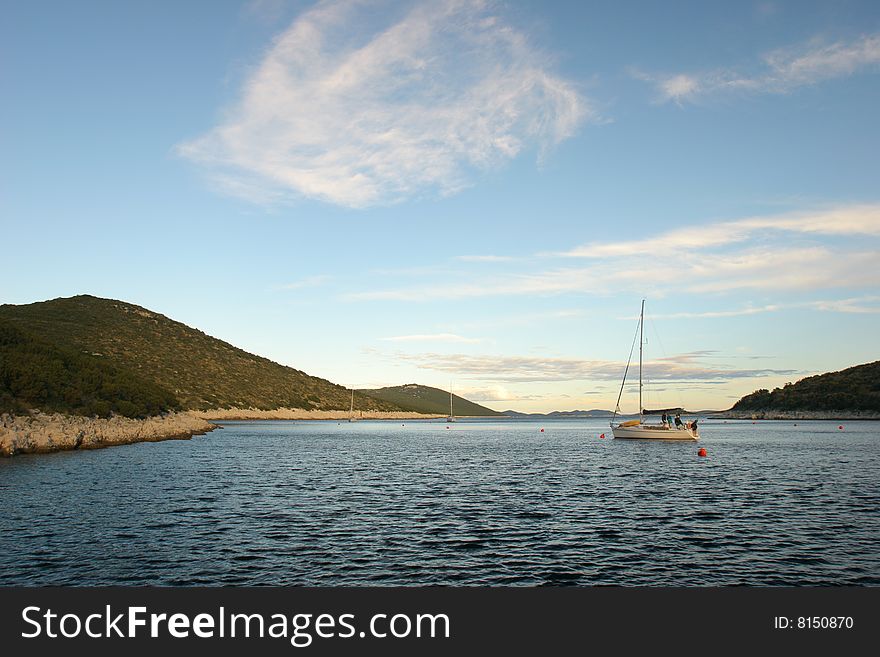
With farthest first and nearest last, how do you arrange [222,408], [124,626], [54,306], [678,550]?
[54,306] < [222,408] < [678,550] < [124,626]

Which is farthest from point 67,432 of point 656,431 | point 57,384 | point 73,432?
point 656,431

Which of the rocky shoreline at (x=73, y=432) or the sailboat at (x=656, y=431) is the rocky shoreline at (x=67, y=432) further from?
the sailboat at (x=656, y=431)

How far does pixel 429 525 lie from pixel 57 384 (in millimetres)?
58631

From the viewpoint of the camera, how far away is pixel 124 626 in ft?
42.9

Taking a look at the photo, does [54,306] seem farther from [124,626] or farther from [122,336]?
[124,626]

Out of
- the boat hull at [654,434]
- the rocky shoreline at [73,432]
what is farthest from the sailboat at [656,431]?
the rocky shoreline at [73,432]

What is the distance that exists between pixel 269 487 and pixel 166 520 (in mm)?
12815

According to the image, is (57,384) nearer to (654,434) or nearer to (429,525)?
(429,525)

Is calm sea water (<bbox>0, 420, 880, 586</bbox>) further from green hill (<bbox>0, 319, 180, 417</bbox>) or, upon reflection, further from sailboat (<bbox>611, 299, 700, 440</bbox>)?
sailboat (<bbox>611, 299, 700, 440</bbox>)

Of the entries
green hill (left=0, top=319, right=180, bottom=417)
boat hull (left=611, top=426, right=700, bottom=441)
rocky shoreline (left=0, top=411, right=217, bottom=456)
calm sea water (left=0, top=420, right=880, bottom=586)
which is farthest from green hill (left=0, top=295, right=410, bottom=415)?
boat hull (left=611, top=426, right=700, bottom=441)

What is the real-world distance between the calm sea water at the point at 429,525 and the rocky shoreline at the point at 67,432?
13.9 feet

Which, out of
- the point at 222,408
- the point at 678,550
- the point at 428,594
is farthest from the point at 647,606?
the point at 222,408

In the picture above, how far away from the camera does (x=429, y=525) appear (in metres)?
28.4

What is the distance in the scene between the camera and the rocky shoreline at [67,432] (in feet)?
180
